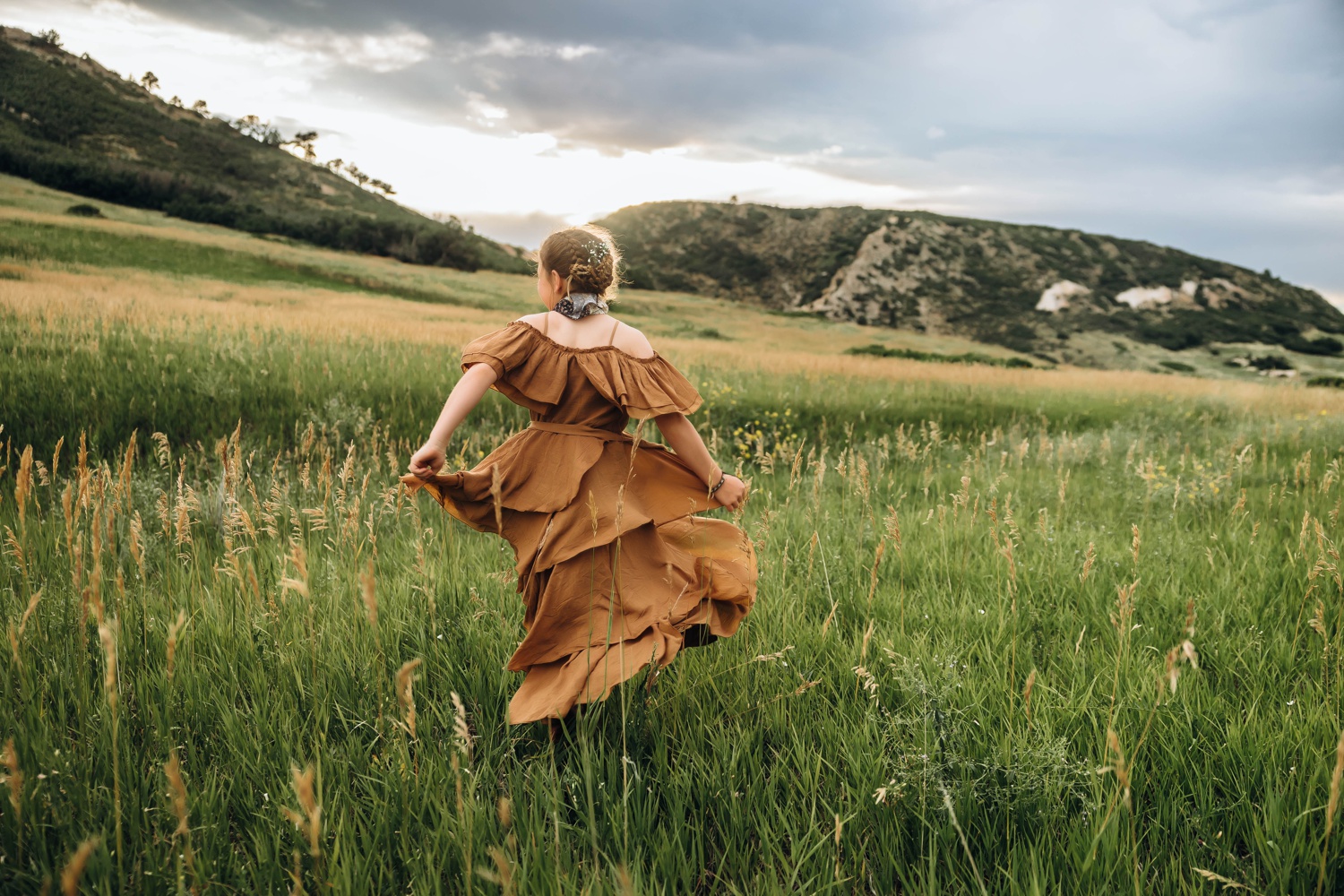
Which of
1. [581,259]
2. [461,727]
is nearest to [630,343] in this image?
[581,259]

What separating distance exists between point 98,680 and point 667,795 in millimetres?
2139

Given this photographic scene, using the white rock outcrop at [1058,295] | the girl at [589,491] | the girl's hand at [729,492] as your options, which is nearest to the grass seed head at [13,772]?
the girl at [589,491]

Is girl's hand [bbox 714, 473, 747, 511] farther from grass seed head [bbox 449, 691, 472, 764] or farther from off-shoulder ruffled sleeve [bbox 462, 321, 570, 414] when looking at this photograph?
grass seed head [bbox 449, 691, 472, 764]

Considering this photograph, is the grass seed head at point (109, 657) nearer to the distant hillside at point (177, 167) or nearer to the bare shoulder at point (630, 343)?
the bare shoulder at point (630, 343)

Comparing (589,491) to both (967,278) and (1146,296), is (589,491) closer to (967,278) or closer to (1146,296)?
(967,278)

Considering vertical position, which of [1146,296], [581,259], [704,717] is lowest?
[704,717]

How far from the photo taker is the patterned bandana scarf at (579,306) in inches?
98.3

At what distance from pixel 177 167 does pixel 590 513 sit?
88.8 m

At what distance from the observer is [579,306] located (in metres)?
2.50

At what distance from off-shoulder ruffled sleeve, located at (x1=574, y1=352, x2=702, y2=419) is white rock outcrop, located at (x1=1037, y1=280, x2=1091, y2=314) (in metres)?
58.5

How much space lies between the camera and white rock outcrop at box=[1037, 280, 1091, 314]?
172 ft

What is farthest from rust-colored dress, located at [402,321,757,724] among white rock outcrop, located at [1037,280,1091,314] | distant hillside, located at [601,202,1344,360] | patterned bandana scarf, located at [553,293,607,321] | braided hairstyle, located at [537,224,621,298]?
white rock outcrop, located at [1037,280,1091,314]

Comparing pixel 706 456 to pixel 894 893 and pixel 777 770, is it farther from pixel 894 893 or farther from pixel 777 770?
pixel 894 893

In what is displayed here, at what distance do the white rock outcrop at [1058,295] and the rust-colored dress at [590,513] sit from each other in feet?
192
